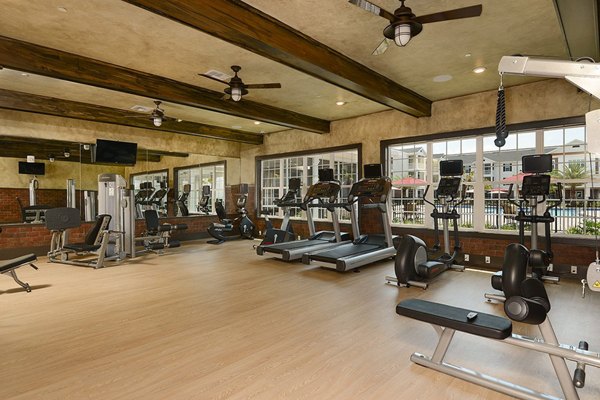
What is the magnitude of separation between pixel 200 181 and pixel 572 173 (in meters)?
8.10

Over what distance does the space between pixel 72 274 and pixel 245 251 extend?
316cm

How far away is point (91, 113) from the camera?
6.58m

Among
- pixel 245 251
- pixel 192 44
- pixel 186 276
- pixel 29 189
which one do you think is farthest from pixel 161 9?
pixel 29 189

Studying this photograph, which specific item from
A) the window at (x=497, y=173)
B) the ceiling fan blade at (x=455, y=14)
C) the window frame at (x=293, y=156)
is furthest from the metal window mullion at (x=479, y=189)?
the ceiling fan blade at (x=455, y=14)

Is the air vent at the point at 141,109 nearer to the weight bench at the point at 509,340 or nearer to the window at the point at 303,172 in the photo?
the window at the point at 303,172

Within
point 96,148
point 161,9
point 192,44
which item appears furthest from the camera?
point 96,148

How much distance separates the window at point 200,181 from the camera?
905 cm

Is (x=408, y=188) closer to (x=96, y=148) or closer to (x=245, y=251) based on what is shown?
(x=245, y=251)

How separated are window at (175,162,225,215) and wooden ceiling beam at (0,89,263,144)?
51.7 inches

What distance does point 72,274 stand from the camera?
17.0ft

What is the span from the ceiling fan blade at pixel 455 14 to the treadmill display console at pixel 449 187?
2.98m

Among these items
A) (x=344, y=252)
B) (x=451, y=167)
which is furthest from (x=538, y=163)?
(x=344, y=252)

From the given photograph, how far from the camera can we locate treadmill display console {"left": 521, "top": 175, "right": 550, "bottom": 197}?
4.60 m

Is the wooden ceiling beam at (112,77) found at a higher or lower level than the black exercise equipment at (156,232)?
higher
